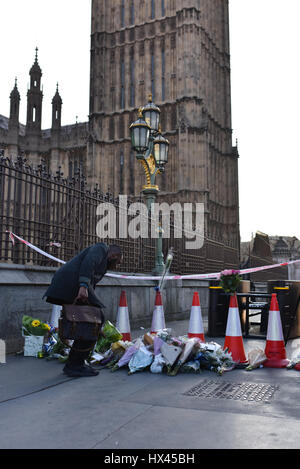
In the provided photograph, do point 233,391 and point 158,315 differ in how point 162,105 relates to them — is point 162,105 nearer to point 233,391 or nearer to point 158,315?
point 158,315

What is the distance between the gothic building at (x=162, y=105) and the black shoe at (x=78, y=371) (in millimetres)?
27041

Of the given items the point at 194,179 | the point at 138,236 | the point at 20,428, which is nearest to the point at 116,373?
the point at 20,428

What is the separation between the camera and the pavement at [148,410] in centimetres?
238

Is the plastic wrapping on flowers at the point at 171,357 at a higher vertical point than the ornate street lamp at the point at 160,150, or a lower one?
lower

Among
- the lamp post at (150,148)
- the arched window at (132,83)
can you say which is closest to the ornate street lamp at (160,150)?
the lamp post at (150,148)

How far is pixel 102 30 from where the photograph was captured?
36.2 m

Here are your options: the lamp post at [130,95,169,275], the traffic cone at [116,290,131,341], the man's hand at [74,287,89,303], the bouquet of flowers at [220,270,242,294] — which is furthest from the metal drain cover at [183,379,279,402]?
the lamp post at [130,95,169,275]

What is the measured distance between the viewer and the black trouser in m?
4.20

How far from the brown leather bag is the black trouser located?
3.3 inches

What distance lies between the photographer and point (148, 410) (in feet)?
9.84

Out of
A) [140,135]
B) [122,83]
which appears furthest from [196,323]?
[122,83]

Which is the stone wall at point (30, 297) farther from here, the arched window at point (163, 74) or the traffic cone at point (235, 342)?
the arched window at point (163, 74)

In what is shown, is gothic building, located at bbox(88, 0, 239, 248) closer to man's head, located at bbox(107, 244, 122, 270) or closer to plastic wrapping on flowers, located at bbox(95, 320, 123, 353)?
plastic wrapping on flowers, located at bbox(95, 320, 123, 353)

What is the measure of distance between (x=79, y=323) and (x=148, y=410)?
53.7 inches
